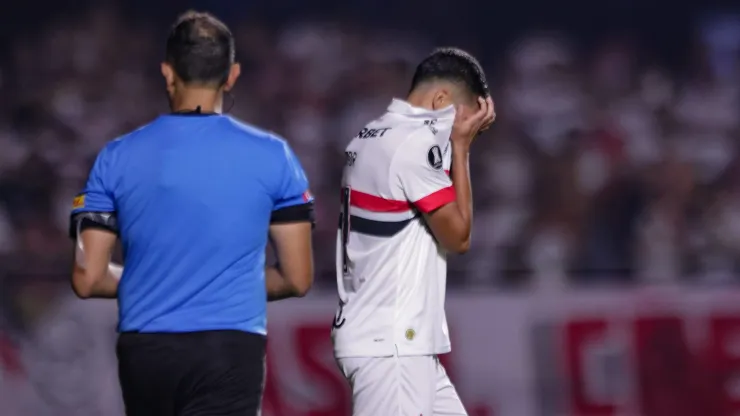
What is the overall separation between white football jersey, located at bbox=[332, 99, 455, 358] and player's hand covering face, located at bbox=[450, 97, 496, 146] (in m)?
0.03

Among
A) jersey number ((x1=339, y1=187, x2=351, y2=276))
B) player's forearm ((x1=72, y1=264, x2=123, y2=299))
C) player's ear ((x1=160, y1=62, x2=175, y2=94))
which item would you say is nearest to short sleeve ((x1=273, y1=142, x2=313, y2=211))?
player's ear ((x1=160, y1=62, x2=175, y2=94))

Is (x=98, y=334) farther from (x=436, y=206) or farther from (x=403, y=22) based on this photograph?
(x=436, y=206)

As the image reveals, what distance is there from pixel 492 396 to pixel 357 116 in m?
1.74

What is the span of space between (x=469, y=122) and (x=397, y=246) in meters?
0.46

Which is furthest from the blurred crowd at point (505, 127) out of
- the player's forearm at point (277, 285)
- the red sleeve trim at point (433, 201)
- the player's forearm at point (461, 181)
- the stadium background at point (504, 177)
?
the player's forearm at point (277, 285)

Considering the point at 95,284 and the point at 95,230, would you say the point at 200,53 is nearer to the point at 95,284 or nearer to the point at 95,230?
the point at 95,230

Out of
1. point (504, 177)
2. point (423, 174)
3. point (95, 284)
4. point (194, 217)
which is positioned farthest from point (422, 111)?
point (504, 177)

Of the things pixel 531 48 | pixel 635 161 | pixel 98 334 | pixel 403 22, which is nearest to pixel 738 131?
pixel 635 161

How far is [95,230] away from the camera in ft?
11.3

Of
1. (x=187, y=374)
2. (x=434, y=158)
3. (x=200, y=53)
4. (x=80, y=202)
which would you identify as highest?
(x=200, y=53)

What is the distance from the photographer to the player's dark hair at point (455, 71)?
4309 millimetres

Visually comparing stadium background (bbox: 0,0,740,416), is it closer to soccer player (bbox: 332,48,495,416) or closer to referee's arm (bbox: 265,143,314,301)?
soccer player (bbox: 332,48,495,416)

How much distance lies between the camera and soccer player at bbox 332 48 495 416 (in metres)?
4.07

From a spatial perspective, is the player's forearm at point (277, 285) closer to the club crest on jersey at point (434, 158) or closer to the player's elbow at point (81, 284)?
the player's elbow at point (81, 284)
